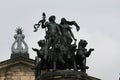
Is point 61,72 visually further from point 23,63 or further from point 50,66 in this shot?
Result: point 23,63

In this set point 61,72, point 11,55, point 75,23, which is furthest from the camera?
point 11,55

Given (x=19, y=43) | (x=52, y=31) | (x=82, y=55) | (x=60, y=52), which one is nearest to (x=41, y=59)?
(x=60, y=52)

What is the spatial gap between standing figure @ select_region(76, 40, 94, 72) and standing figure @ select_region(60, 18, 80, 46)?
0.53 metres

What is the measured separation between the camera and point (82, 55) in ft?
97.7

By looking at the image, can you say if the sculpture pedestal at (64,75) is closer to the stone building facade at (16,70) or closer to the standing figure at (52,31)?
the standing figure at (52,31)

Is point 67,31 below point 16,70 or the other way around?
below

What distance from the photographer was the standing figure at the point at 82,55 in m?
29.8

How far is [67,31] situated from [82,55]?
1462 millimetres

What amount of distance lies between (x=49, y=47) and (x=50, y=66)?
0.80 m

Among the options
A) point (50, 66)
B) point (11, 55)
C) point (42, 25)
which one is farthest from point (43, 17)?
point (11, 55)

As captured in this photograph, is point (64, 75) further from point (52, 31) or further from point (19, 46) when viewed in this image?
point (19, 46)

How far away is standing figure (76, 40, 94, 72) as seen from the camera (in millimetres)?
29797

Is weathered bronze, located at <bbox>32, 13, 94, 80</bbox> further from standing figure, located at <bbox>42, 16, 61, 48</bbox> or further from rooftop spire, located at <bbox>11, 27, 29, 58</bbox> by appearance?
rooftop spire, located at <bbox>11, 27, 29, 58</bbox>

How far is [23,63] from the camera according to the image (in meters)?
52.7
